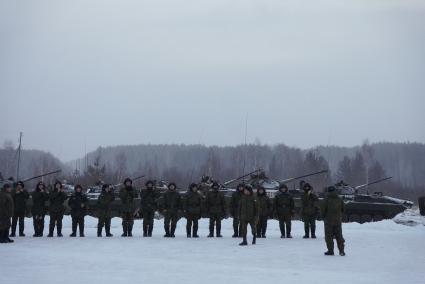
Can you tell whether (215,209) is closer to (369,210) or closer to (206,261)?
(206,261)

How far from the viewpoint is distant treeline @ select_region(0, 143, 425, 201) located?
100 metres

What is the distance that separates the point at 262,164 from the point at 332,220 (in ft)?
392

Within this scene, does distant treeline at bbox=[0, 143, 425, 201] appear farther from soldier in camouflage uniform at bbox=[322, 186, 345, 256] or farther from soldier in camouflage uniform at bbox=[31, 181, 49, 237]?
soldier in camouflage uniform at bbox=[322, 186, 345, 256]

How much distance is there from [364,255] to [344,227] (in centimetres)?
992

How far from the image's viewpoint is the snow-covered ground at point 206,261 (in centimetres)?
1214

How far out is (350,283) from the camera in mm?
11664

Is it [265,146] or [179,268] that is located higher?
[265,146]

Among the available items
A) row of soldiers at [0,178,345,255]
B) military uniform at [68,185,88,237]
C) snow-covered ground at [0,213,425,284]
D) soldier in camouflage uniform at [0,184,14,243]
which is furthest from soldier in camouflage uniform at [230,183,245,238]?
soldier in camouflage uniform at [0,184,14,243]

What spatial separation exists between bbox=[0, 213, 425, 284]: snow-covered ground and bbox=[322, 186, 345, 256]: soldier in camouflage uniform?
1.26 feet

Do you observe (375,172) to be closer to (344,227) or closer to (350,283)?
(344,227)

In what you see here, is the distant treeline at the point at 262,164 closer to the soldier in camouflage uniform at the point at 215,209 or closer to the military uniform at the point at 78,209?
the military uniform at the point at 78,209

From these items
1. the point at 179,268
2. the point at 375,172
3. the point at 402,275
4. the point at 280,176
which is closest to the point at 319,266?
the point at 402,275

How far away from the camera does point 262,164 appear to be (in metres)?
136

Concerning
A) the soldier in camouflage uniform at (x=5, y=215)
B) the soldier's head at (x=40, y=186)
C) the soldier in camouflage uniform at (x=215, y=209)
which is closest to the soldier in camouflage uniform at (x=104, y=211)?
the soldier's head at (x=40, y=186)
